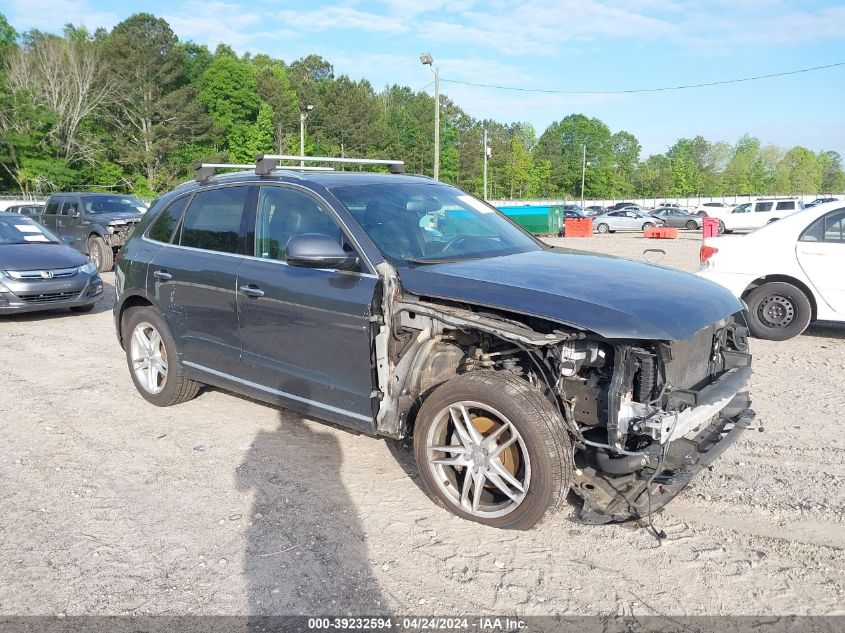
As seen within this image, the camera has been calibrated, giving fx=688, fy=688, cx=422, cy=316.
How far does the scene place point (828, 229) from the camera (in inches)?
305

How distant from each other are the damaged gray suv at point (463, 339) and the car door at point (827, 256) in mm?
4064

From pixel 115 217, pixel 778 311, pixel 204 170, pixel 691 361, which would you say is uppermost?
pixel 204 170

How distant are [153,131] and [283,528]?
66.5 meters

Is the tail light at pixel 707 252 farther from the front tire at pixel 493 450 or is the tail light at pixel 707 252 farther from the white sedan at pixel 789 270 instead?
the front tire at pixel 493 450

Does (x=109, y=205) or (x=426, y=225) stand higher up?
(x=109, y=205)

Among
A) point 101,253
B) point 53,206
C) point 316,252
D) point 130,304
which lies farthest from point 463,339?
point 53,206

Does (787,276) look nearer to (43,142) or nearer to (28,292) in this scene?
(28,292)

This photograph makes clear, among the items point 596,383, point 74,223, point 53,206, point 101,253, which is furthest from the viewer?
point 53,206

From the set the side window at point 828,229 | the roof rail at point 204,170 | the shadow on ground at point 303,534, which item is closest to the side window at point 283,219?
the roof rail at point 204,170

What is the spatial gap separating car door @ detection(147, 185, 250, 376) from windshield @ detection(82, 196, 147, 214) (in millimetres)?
11847

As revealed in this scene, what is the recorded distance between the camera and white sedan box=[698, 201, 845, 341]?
7.60 metres

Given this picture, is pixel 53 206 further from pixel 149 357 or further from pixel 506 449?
pixel 506 449

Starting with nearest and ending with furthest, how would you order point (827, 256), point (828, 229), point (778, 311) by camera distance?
point (827, 256), point (828, 229), point (778, 311)

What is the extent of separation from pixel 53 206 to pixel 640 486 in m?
16.7
